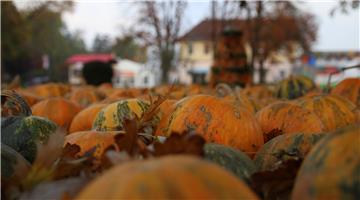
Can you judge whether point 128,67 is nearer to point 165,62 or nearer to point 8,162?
point 165,62

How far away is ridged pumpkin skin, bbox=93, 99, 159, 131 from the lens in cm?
293

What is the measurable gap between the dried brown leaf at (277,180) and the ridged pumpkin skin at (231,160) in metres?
0.10

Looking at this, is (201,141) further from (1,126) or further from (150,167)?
(1,126)

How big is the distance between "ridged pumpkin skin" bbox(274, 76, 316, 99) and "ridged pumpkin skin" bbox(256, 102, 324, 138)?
15.4ft

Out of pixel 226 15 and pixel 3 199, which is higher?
pixel 226 15

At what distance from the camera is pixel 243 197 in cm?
113

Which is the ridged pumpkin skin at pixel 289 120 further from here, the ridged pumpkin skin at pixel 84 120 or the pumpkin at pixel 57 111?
the pumpkin at pixel 57 111

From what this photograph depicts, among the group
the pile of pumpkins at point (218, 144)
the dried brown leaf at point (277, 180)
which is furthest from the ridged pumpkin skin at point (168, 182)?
the dried brown leaf at point (277, 180)

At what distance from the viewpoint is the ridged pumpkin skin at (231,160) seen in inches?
67.5

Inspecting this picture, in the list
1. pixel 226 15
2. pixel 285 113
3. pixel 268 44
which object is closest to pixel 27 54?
pixel 268 44

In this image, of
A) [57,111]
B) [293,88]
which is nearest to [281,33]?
[293,88]

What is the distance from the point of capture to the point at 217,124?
2.53 meters

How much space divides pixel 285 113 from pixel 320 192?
190 cm

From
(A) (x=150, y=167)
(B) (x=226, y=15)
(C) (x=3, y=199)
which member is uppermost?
(B) (x=226, y=15)
